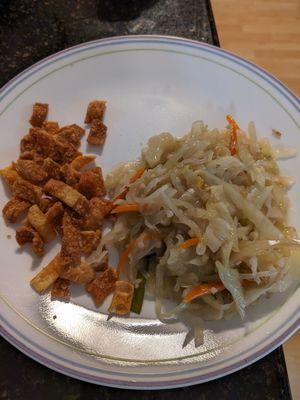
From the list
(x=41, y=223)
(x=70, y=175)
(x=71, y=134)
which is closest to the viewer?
(x=41, y=223)

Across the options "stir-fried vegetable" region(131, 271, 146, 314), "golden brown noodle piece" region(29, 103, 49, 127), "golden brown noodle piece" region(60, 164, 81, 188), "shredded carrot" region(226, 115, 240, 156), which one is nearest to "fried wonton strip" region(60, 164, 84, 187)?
"golden brown noodle piece" region(60, 164, 81, 188)

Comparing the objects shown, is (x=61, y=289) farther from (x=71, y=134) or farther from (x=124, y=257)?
(x=71, y=134)

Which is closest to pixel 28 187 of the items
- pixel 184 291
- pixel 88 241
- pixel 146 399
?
pixel 88 241

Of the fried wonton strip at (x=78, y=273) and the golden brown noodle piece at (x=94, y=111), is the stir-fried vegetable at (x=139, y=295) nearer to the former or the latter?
the fried wonton strip at (x=78, y=273)

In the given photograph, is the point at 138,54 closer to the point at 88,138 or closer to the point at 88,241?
the point at 88,138

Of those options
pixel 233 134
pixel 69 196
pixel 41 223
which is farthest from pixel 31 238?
pixel 233 134

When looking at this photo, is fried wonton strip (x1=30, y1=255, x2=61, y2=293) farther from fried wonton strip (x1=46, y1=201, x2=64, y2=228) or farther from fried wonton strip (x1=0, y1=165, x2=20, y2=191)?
fried wonton strip (x1=0, y1=165, x2=20, y2=191)
